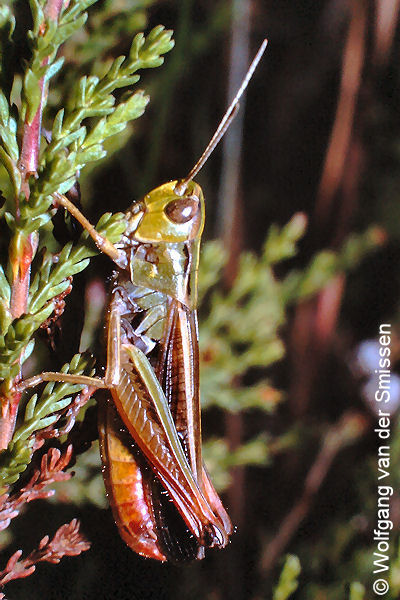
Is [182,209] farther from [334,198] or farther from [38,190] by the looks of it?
[334,198]

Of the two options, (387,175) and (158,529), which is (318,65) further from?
(158,529)

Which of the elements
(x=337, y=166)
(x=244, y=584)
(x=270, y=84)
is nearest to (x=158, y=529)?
(x=244, y=584)

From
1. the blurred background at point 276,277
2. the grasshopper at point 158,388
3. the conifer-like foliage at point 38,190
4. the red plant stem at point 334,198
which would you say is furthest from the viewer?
the red plant stem at point 334,198

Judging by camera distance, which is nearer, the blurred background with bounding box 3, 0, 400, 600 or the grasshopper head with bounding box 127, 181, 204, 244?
the grasshopper head with bounding box 127, 181, 204, 244

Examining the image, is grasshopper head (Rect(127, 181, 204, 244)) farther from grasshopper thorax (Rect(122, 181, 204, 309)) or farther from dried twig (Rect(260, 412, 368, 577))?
dried twig (Rect(260, 412, 368, 577))

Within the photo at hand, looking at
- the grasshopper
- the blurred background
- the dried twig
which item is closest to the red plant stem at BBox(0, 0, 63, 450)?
the grasshopper

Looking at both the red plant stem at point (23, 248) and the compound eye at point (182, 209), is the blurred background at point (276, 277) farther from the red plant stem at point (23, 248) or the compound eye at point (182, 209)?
the red plant stem at point (23, 248)

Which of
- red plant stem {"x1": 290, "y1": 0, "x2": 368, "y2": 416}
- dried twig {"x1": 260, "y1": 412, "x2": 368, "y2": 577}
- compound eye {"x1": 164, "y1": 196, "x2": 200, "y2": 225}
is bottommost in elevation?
dried twig {"x1": 260, "y1": 412, "x2": 368, "y2": 577}

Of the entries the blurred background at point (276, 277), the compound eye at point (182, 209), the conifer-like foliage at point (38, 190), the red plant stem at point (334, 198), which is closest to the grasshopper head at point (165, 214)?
the compound eye at point (182, 209)
